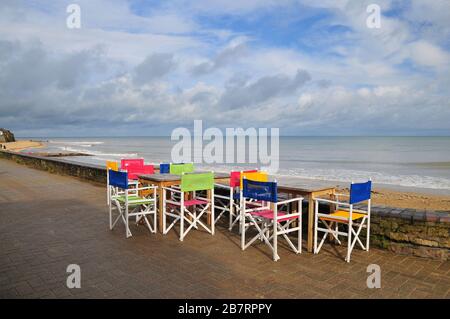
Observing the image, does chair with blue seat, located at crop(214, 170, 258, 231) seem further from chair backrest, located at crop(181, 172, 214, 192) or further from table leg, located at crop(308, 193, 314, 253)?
table leg, located at crop(308, 193, 314, 253)

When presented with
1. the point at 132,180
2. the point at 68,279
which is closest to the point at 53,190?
the point at 132,180

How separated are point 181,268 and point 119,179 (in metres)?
1.95

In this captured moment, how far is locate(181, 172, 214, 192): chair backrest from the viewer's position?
15.8 ft

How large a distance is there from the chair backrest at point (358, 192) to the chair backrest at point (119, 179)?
3072mm

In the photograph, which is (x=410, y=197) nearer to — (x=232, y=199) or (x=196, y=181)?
(x=232, y=199)

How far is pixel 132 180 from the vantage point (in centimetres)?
688

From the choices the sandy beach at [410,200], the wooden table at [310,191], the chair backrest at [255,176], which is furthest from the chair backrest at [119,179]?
the sandy beach at [410,200]

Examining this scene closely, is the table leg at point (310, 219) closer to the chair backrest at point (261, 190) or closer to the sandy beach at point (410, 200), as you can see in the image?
the chair backrest at point (261, 190)

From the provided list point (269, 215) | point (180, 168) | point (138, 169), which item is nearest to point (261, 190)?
point (269, 215)

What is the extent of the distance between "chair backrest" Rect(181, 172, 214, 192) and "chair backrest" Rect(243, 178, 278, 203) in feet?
2.67

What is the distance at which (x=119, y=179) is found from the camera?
5117 mm

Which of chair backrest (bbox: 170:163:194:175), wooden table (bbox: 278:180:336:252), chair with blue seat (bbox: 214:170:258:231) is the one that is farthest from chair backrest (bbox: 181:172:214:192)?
chair backrest (bbox: 170:163:194:175)

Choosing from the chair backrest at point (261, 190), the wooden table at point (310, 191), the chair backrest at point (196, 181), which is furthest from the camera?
the chair backrest at point (196, 181)

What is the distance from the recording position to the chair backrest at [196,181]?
15.8 ft
